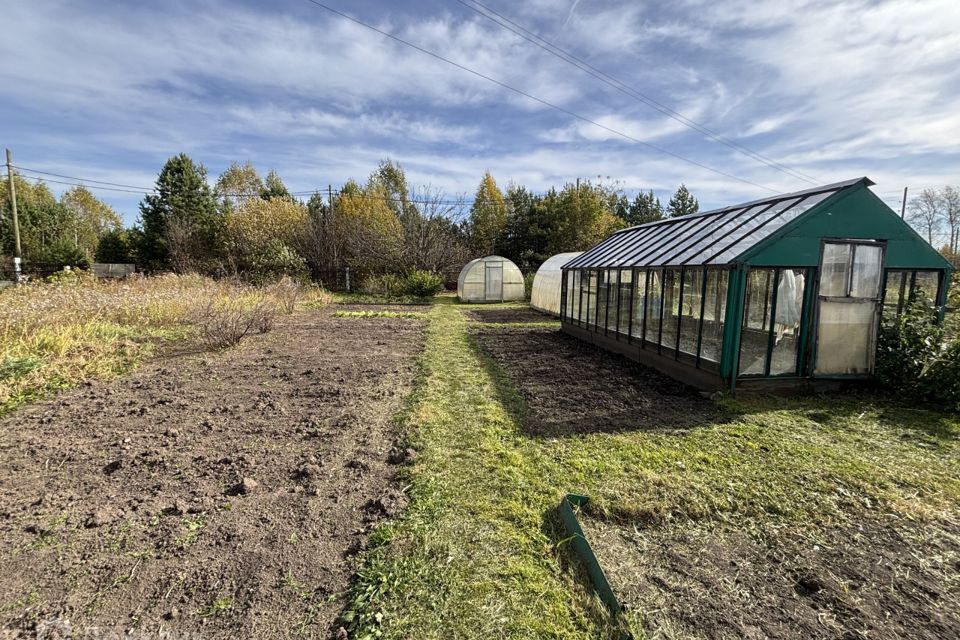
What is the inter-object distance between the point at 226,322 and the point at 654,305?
7759 mm

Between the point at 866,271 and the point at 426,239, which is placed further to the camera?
the point at 426,239

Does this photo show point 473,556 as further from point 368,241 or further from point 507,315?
point 368,241

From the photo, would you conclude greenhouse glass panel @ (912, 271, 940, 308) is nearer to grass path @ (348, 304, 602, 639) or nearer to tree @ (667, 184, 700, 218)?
grass path @ (348, 304, 602, 639)

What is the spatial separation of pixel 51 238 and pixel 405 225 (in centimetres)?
2151

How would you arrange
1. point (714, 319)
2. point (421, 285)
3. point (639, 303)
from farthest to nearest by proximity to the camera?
point (421, 285)
point (639, 303)
point (714, 319)

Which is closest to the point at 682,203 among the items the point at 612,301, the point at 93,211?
the point at 612,301

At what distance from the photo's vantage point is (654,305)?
25.1ft

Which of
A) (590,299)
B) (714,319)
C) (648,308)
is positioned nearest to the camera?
(714,319)

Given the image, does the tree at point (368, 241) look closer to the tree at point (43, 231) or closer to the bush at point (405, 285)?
the bush at point (405, 285)

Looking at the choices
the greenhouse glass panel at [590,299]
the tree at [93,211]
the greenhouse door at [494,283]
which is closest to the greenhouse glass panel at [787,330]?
the greenhouse glass panel at [590,299]

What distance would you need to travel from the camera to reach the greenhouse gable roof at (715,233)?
5.90m

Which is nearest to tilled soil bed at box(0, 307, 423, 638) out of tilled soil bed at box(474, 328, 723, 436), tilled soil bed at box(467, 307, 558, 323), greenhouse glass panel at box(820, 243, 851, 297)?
tilled soil bed at box(474, 328, 723, 436)

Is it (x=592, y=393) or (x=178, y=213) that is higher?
(x=178, y=213)

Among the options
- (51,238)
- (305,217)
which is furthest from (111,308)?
(51,238)
